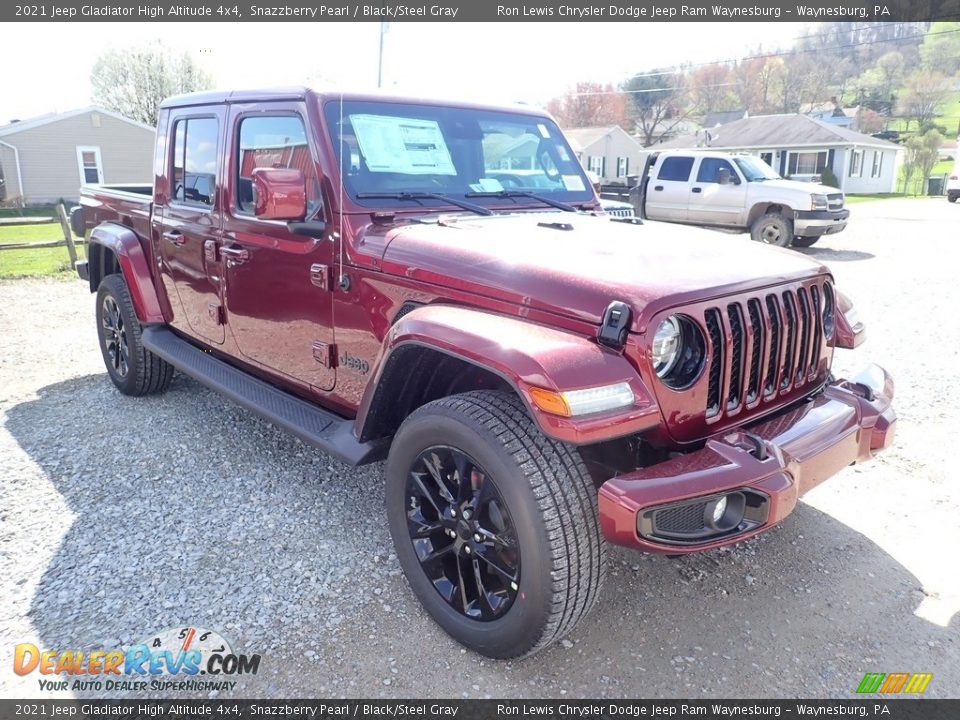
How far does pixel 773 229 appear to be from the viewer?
13.5m

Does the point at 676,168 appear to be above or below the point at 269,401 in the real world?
above

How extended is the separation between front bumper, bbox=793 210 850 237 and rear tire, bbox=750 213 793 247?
0.47 feet

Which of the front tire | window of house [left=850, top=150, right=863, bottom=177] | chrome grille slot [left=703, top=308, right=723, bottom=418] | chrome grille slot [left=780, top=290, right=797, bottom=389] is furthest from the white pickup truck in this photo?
window of house [left=850, top=150, right=863, bottom=177]

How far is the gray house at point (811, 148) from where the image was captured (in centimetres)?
3703

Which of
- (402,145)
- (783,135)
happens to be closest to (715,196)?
(402,145)

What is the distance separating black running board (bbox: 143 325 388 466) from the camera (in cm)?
310

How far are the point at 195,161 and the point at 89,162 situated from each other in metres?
31.2

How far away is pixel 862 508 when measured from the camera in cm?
375

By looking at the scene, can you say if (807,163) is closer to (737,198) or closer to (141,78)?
(737,198)

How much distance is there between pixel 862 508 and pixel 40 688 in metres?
3.70

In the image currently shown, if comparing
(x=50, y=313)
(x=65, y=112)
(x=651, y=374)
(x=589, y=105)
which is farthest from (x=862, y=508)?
(x=589, y=105)

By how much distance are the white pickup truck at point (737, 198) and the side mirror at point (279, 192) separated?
39.3 ft

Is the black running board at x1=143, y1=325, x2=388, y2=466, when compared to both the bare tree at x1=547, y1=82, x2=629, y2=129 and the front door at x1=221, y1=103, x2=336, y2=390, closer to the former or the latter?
the front door at x1=221, y1=103, x2=336, y2=390

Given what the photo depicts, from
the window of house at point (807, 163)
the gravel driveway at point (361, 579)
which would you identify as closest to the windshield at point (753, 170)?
the gravel driveway at point (361, 579)
